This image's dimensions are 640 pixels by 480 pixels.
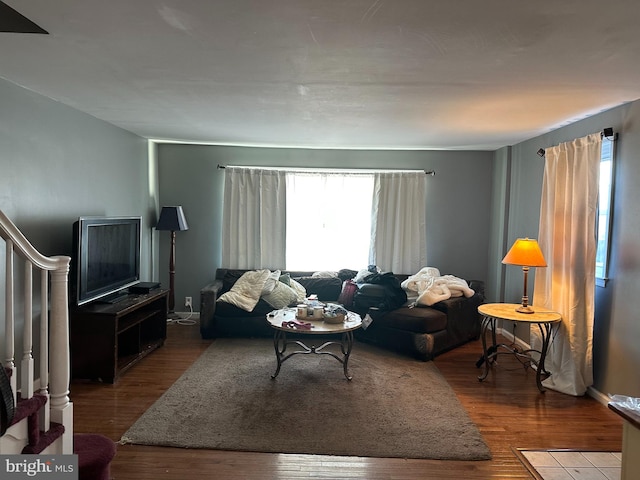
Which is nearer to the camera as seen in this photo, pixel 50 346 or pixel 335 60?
pixel 50 346

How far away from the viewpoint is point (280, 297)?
15.6ft

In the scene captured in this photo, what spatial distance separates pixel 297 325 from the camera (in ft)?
11.9

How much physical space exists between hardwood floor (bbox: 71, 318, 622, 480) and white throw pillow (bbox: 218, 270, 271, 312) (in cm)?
73

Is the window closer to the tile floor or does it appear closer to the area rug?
the tile floor

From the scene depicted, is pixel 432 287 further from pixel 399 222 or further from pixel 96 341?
pixel 96 341

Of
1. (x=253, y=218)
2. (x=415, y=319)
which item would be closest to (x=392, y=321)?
(x=415, y=319)

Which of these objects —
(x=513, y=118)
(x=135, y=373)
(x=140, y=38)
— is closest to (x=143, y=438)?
(x=135, y=373)

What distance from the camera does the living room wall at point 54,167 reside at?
2965 mm

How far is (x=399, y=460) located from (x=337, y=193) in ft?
11.9

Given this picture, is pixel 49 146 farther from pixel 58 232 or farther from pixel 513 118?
pixel 513 118

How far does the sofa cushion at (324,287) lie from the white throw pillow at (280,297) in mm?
374

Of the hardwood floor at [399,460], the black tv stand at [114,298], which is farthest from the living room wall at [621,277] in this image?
the black tv stand at [114,298]

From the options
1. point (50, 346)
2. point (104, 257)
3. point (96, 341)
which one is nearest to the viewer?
point (50, 346)

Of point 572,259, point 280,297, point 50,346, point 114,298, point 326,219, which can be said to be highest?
point 326,219
